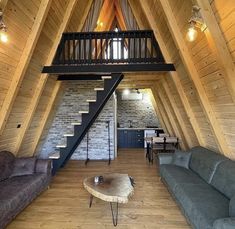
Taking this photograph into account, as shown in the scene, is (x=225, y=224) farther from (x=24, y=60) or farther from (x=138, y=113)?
(x=138, y=113)

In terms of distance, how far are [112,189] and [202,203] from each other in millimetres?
1183

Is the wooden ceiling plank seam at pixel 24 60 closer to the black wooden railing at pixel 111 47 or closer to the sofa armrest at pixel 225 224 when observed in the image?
the black wooden railing at pixel 111 47

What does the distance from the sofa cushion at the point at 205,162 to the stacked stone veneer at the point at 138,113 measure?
4981mm

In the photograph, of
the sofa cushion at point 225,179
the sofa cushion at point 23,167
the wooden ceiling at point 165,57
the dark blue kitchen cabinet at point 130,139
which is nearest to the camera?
the wooden ceiling at point 165,57

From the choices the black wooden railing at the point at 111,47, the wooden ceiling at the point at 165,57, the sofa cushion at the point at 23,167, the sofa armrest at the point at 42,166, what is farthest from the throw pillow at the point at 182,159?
the sofa cushion at the point at 23,167

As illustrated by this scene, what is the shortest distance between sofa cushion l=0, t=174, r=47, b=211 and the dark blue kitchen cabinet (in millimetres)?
5022

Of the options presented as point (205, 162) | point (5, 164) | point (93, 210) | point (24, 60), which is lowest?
point (93, 210)

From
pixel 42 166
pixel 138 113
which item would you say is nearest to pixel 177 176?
pixel 42 166

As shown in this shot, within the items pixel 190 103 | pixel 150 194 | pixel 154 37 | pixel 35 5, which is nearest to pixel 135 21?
pixel 154 37

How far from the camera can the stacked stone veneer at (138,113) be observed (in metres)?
9.43

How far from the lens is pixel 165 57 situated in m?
4.20

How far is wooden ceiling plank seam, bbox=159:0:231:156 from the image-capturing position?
3123mm

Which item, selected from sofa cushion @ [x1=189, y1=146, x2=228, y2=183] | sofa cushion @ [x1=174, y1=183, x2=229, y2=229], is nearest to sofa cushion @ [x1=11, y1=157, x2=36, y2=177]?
sofa cushion @ [x1=174, y1=183, x2=229, y2=229]

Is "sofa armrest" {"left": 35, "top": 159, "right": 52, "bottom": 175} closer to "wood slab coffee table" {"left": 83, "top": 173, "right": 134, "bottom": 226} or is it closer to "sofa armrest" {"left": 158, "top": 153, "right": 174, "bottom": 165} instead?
"wood slab coffee table" {"left": 83, "top": 173, "right": 134, "bottom": 226}
